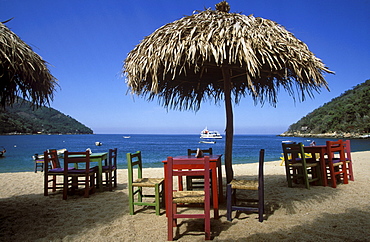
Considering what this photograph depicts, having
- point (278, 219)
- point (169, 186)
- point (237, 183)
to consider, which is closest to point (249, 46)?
point (237, 183)

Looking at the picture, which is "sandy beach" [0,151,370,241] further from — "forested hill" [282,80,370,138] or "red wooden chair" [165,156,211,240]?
"forested hill" [282,80,370,138]

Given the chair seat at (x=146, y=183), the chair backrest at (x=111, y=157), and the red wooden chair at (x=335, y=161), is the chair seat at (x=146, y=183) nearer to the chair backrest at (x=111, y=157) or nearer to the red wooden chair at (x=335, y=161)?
the chair backrest at (x=111, y=157)

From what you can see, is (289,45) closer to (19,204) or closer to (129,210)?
(129,210)

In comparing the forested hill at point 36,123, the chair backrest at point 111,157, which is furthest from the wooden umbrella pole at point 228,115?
the forested hill at point 36,123

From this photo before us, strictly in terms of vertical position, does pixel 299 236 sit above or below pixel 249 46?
below

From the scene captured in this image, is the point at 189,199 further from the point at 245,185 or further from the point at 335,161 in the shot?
the point at 335,161

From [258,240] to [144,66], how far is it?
2658mm

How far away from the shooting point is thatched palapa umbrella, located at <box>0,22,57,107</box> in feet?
9.86

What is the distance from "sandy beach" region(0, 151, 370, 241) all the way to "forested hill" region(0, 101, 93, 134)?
6133 cm

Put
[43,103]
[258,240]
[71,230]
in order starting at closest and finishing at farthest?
[258,240] → [71,230] → [43,103]

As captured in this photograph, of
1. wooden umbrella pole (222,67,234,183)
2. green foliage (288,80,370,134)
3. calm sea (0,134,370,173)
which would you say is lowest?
calm sea (0,134,370,173)

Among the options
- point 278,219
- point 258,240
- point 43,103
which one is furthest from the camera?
point 43,103

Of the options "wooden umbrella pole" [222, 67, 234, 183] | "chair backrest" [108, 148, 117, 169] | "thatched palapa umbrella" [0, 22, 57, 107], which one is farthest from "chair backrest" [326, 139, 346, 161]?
"thatched palapa umbrella" [0, 22, 57, 107]

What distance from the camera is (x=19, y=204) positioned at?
4.26 metres
